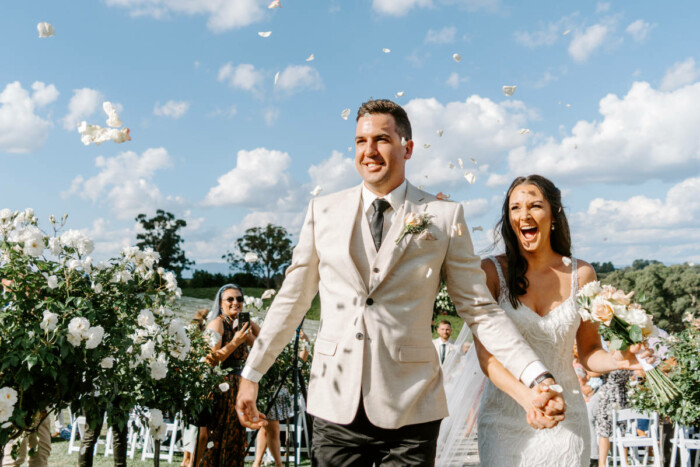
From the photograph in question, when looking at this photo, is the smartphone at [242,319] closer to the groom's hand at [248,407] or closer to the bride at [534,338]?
the bride at [534,338]

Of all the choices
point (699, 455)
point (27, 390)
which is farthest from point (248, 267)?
point (27, 390)

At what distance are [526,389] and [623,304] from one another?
0.83m

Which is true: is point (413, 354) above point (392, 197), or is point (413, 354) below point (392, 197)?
below

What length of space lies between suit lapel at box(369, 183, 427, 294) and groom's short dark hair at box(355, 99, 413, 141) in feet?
0.99

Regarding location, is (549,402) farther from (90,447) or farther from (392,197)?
(90,447)

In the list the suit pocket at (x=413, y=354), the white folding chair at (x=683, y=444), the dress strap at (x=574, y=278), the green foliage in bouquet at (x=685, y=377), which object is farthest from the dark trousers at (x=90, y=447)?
the white folding chair at (x=683, y=444)

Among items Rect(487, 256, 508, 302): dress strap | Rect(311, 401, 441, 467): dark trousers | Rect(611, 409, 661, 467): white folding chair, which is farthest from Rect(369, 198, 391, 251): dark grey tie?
Rect(611, 409, 661, 467): white folding chair

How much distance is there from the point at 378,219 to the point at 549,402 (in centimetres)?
99

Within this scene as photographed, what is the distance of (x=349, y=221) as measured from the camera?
8.50ft

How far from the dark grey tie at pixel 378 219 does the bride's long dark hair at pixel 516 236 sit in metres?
0.99

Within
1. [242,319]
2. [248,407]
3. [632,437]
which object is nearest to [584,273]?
[248,407]

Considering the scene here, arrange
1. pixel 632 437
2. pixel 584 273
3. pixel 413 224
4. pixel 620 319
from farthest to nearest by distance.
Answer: pixel 632 437
pixel 584 273
pixel 620 319
pixel 413 224

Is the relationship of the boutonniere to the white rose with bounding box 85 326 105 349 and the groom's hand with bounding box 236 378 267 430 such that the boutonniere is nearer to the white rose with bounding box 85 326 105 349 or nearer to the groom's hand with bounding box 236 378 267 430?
the groom's hand with bounding box 236 378 267 430

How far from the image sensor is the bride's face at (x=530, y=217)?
3270 millimetres
